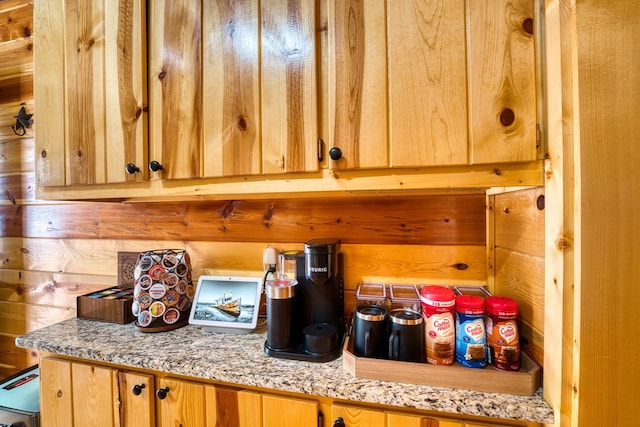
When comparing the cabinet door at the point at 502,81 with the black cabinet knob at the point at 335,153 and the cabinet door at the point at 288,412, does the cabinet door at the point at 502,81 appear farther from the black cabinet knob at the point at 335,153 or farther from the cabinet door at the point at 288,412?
the cabinet door at the point at 288,412

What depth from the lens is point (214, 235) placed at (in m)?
1.29

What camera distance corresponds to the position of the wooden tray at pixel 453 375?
2.18ft

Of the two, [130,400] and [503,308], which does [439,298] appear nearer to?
[503,308]

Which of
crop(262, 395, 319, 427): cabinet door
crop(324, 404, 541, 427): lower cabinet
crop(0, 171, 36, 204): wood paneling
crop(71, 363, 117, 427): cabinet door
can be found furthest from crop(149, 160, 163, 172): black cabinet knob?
crop(0, 171, 36, 204): wood paneling

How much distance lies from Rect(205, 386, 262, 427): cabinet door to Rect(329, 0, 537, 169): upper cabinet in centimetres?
72

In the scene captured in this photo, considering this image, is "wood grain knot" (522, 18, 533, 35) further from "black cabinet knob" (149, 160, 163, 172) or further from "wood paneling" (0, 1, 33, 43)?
"wood paneling" (0, 1, 33, 43)

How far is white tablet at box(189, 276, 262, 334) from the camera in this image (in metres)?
1.02

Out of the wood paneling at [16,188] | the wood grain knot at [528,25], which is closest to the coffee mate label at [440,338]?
the wood grain knot at [528,25]

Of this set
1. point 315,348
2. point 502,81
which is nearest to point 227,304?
point 315,348

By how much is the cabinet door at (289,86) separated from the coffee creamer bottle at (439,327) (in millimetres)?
506

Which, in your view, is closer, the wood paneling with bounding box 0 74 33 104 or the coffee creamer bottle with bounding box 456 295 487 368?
the coffee creamer bottle with bounding box 456 295 487 368

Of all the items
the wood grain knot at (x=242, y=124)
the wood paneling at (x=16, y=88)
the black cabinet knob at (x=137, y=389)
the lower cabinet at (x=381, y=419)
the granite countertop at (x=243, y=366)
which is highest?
the wood paneling at (x=16, y=88)

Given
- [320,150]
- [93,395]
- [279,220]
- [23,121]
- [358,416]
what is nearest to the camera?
[358,416]

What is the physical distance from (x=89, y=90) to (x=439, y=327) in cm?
145
